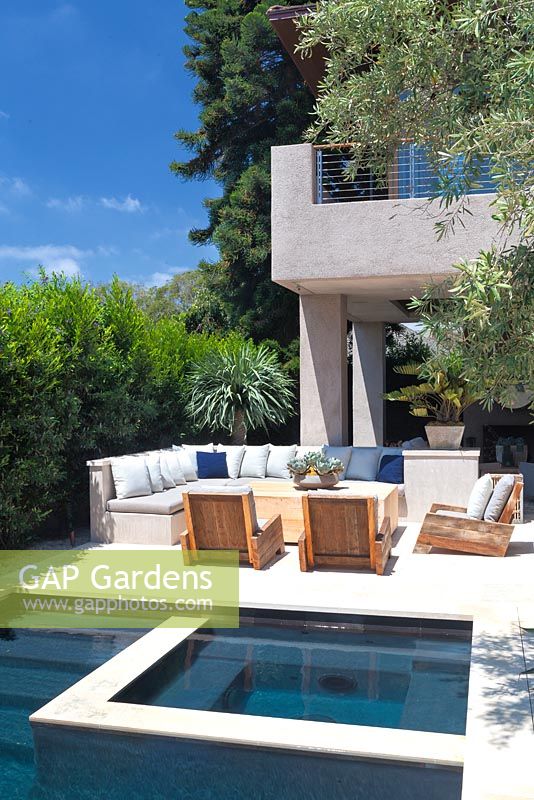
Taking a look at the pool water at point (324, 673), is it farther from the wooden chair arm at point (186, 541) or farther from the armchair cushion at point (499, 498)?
the armchair cushion at point (499, 498)

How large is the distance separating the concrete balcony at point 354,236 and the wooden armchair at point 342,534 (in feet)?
13.3

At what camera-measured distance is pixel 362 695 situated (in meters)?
5.29

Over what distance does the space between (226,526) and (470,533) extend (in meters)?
2.91

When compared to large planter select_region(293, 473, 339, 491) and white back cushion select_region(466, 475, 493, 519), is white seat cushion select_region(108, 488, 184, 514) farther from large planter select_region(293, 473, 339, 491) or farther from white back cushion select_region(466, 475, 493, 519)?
white back cushion select_region(466, 475, 493, 519)

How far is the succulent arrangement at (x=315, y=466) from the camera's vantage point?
10211 millimetres

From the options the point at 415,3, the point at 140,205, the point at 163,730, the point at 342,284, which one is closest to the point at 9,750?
the point at 163,730

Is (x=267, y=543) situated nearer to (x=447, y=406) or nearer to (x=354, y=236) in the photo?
(x=447, y=406)

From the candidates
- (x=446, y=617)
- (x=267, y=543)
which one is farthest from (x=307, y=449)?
(x=446, y=617)

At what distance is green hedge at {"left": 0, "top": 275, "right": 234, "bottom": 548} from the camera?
888cm

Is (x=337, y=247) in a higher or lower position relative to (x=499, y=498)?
higher

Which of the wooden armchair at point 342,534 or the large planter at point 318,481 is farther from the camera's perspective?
the large planter at point 318,481

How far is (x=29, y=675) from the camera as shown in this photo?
18.6 ft

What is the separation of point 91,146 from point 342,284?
61.5m

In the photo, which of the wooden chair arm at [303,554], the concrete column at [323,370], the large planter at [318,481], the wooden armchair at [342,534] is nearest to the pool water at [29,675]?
the wooden chair arm at [303,554]
